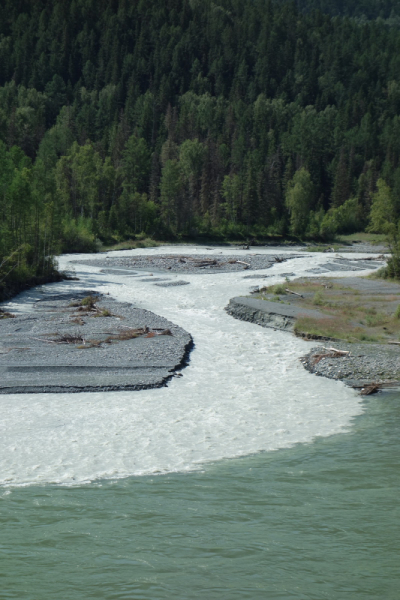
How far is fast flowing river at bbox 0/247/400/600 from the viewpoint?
1020 cm

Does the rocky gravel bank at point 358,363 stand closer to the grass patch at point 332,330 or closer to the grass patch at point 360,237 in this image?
the grass patch at point 332,330

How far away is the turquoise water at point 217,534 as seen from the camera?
9.97 m

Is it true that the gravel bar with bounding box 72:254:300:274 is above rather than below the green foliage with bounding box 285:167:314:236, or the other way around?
below

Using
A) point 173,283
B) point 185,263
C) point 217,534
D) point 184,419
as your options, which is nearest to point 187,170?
point 185,263

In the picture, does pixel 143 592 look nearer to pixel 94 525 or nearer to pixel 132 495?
pixel 94 525

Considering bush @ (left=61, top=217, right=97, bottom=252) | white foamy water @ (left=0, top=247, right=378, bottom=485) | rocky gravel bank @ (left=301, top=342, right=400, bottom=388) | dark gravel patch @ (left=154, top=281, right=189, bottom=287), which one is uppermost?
bush @ (left=61, top=217, right=97, bottom=252)

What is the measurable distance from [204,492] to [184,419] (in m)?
4.98

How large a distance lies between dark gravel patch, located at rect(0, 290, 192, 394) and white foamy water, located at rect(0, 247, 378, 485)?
67 centimetres

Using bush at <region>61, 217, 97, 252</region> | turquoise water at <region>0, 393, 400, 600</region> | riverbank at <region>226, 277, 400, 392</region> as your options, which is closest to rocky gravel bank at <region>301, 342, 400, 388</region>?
riverbank at <region>226, 277, 400, 392</region>

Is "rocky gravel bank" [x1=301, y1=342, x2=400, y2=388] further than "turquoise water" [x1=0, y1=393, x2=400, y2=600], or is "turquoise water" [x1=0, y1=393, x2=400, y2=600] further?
"rocky gravel bank" [x1=301, y1=342, x2=400, y2=388]

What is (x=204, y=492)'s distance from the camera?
44.1 feet

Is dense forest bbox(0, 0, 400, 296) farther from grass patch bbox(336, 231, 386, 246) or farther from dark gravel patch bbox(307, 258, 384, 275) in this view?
dark gravel patch bbox(307, 258, 384, 275)

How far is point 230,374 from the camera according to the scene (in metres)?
23.7

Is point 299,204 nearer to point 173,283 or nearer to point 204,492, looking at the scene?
point 173,283
